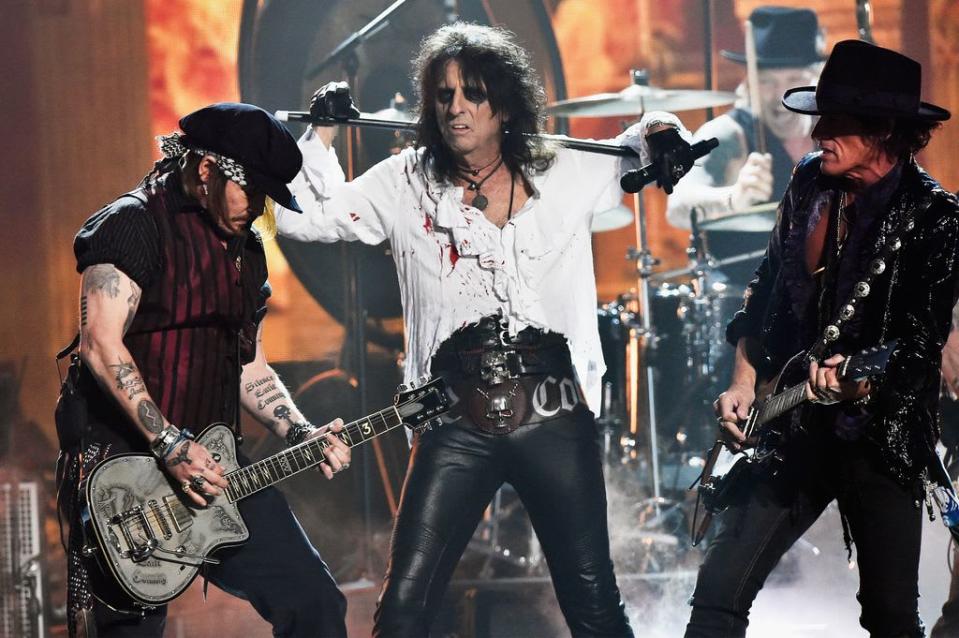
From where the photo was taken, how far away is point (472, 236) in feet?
13.3

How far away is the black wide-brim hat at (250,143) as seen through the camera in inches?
134

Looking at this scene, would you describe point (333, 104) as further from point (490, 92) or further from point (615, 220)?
point (615, 220)

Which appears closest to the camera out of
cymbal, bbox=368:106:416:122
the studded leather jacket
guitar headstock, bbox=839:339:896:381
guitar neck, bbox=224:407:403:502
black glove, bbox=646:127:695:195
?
guitar headstock, bbox=839:339:896:381

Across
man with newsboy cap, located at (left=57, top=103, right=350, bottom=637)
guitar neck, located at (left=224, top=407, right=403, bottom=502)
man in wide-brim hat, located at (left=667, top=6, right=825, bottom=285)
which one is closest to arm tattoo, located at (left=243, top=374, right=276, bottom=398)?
man with newsboy cap, located at (left=57, top=103, right=350, bottom=637)

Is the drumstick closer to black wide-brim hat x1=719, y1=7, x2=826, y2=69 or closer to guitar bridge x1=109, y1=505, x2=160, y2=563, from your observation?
black wide-brim hat x1=719, y1=7, x2=826, y2=69

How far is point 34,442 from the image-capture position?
5195 millimetres

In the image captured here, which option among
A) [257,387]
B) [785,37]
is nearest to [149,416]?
[257,387]

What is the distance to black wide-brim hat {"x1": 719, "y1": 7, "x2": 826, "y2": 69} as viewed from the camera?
5.37 metres

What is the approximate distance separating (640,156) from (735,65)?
149 cm

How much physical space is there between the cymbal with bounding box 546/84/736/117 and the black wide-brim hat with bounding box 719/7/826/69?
1.19 ft

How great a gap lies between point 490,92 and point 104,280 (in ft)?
5.22

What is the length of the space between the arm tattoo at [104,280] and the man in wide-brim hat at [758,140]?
2989 mm

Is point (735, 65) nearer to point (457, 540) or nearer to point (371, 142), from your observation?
point (371, 142)

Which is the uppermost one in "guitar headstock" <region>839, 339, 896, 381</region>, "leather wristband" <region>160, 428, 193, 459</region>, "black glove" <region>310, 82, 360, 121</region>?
"black glove" <region>310, 82, 360, 121</region>
